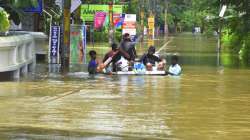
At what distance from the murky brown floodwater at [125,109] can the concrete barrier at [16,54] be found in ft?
2.90

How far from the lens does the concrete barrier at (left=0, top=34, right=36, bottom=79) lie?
17.9 m

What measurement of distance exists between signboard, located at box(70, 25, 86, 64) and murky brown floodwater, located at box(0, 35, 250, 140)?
6662 millimetres

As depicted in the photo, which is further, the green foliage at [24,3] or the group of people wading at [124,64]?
the green foliage at [24,3]

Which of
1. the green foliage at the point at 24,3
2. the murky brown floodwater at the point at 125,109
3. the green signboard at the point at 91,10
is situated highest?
the green signboard at the point at 91,10

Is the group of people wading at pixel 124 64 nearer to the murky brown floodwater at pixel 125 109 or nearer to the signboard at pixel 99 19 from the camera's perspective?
the murky brown floodwater at pixel 125 109

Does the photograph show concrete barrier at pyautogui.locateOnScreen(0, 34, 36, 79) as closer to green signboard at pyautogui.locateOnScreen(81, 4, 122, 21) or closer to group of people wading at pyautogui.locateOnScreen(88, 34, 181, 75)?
group of people wading at pyautogui.locateOnScreen(88, 34, 181, 75)

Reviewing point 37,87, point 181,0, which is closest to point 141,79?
point 37,87

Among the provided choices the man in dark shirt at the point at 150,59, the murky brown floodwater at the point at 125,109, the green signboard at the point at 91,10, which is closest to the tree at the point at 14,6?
the murky brown floodwater at the point at 125,109

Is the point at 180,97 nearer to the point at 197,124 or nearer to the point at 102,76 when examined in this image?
the point at 197,124

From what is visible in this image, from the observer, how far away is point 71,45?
2645 cm

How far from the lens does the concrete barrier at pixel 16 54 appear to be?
58.6 ft

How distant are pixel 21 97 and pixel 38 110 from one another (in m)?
2.22

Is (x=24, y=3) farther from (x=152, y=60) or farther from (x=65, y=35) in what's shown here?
(x=152, y=60)

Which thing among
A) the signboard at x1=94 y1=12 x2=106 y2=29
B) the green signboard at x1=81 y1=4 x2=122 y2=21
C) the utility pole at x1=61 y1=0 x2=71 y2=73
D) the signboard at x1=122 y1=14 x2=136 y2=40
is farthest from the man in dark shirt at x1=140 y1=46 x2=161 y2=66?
→ the green signboard at x1=81 y1=4 x2=122 y2=21
